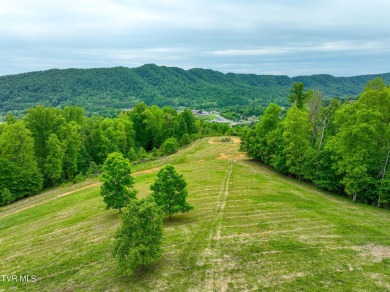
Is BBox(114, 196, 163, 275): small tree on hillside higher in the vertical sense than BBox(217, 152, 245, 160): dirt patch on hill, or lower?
higher

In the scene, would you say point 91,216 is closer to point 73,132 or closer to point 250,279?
point 250,279

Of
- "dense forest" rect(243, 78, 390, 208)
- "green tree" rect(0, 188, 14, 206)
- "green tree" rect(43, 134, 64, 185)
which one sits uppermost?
"dense forest" rect(243, 78, 390, 208)

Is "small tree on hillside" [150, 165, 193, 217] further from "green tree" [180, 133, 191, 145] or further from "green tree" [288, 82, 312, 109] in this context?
"green tree" [180, 133, 191, 145]

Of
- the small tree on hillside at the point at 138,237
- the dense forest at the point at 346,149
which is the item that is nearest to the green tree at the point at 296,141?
the dense forest at the point at 346,149

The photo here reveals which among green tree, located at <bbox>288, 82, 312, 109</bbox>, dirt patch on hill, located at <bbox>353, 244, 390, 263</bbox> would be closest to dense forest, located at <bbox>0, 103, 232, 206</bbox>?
green tree, located at <bbox>288, 82, 312, 109</bbox>

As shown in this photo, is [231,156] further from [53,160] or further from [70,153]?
[53,160]
